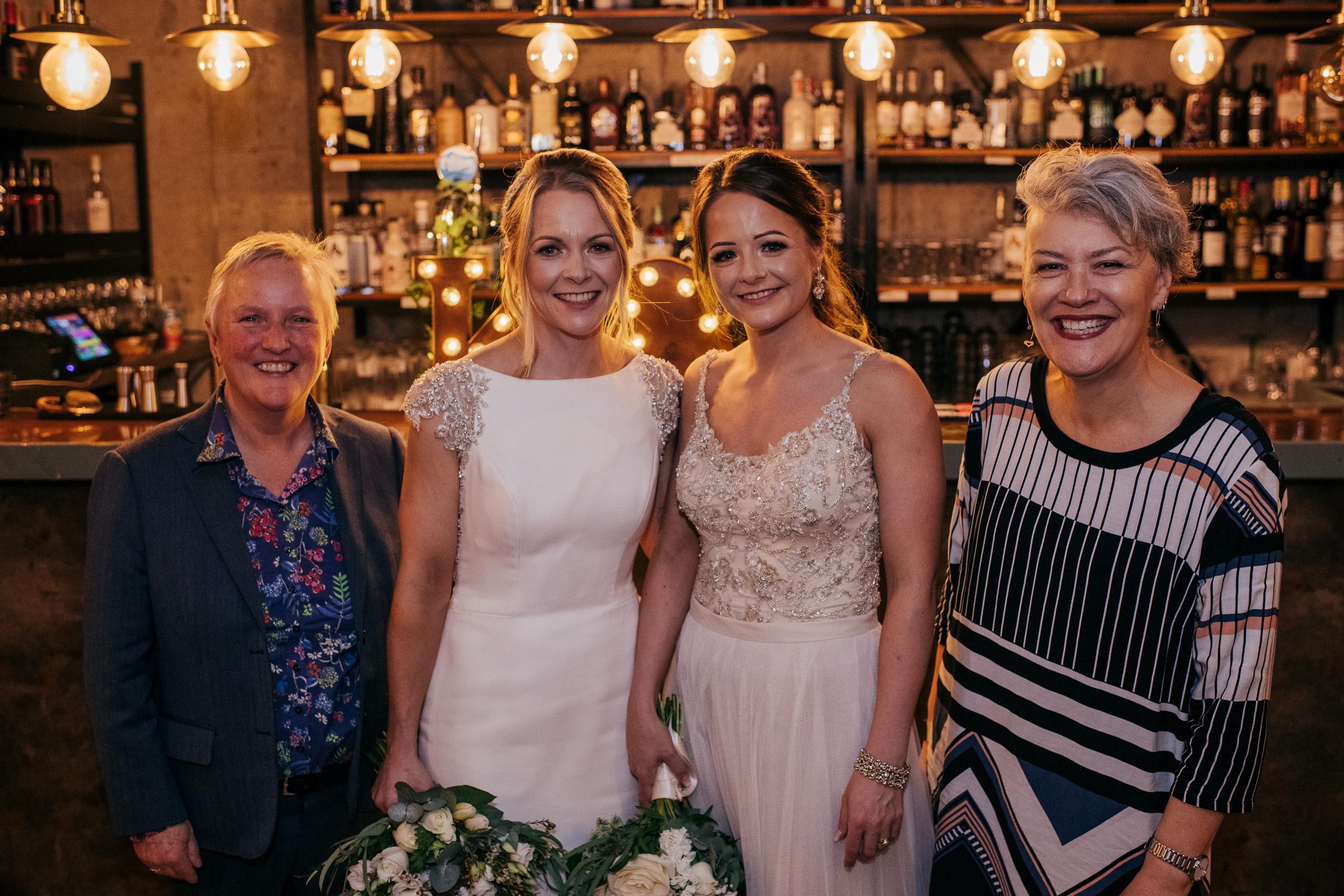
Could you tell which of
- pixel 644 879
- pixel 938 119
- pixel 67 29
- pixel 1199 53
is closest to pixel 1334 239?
pixel 938 119

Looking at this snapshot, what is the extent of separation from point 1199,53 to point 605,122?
2.20 meters

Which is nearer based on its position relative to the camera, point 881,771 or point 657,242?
point 881,771

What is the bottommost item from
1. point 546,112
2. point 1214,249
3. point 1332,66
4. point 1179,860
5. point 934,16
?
point 1179,860

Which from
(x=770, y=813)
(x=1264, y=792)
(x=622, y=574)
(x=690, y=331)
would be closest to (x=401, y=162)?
(x=690, y=331)

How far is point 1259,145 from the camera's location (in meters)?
4.24

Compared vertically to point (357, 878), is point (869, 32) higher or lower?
higher

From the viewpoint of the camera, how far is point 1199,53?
294 centimetres

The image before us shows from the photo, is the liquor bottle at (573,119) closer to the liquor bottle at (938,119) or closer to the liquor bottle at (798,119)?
the liquor bottle at (798,119)

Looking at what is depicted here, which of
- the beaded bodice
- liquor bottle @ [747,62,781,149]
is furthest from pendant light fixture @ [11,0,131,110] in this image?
liquor bottle @ [747,62,781,149]

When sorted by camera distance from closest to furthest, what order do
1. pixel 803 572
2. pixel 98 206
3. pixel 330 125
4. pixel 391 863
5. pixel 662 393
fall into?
pixel 391 863 < pixel 803 572 < pixel 662 393 < pixel 330 125 < pixel 98 206

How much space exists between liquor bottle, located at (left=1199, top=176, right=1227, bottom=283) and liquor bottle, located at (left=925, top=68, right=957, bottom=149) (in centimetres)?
74

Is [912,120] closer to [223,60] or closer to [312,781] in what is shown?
[223,60]

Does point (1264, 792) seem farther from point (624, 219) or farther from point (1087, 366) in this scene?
point (624, 219)

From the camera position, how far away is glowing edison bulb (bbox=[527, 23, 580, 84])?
9.61 feet
